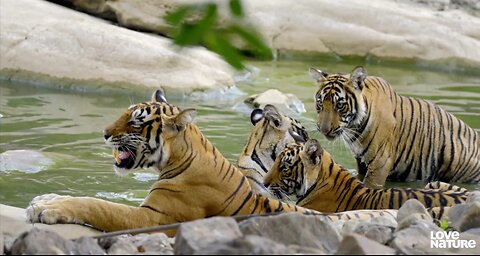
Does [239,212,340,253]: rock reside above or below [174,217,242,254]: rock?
below

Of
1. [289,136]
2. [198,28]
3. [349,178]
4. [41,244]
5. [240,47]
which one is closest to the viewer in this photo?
[198,28]

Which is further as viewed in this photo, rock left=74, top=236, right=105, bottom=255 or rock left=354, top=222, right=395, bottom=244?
rock left=354, top=222, right=395, bottom=244

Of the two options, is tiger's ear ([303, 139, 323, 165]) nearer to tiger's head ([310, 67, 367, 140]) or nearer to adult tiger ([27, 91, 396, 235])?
adult tiger ([27, 91, 396, 235])

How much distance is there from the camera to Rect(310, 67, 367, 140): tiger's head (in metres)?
8.20

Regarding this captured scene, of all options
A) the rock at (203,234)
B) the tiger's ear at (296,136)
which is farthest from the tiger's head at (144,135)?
the rock at (203,234)

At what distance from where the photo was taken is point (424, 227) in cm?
447

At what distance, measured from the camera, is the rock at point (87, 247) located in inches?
148

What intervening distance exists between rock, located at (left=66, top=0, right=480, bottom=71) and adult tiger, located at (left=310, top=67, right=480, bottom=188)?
19.2ft

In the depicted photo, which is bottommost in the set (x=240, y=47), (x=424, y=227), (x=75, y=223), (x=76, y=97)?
(x=76, y=97)

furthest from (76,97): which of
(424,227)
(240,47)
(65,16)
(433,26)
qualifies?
(240,47)

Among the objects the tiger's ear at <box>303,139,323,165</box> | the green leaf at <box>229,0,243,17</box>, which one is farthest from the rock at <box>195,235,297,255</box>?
the tiger's ear at <box>303,139,323,165</box>

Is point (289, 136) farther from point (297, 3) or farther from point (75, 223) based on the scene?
point (297, 3)

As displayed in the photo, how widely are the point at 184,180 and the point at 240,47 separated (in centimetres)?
330

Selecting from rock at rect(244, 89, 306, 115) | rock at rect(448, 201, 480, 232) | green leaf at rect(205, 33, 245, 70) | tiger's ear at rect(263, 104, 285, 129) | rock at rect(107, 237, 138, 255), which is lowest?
rock at rect(244, 89, 306, 115)
